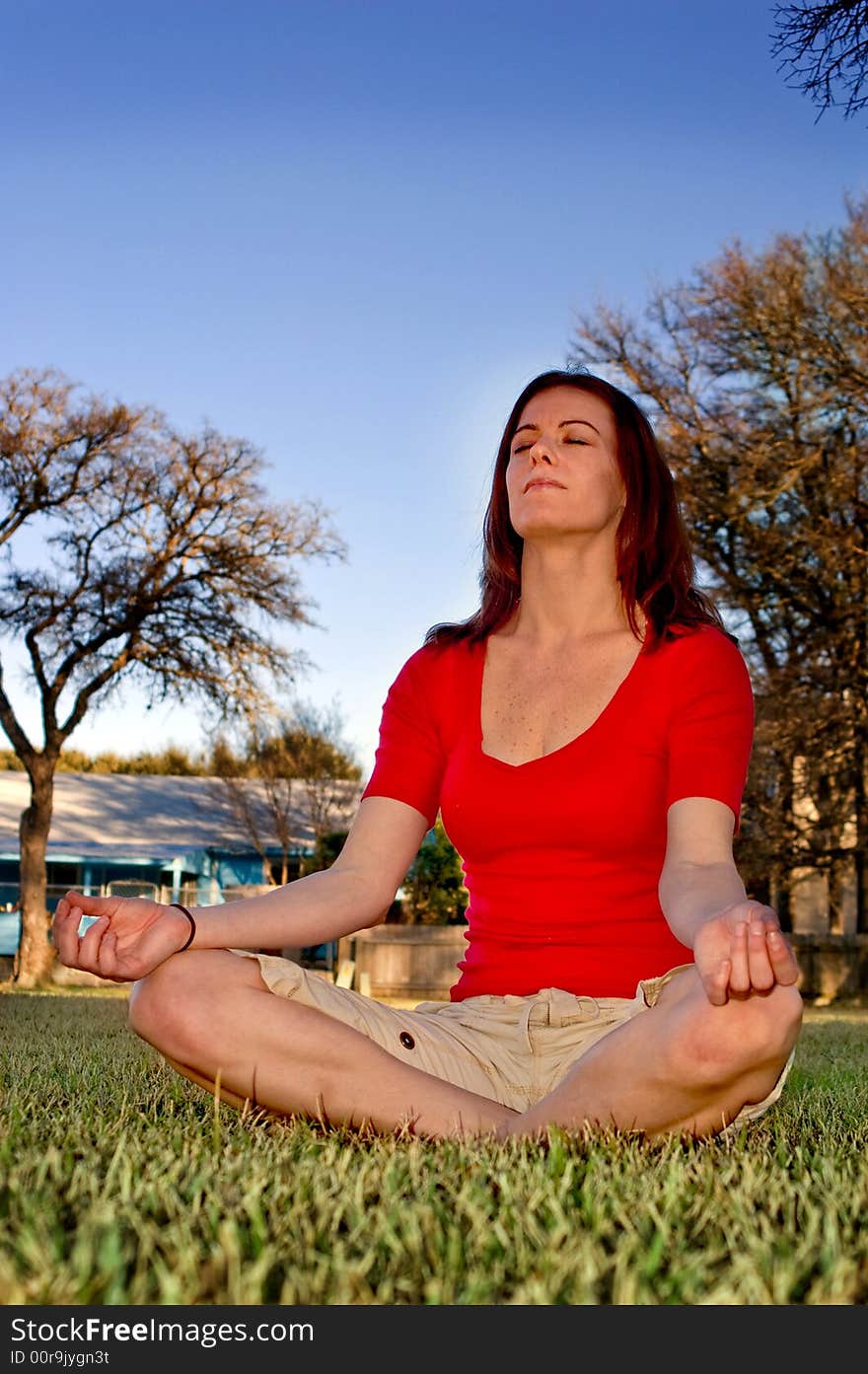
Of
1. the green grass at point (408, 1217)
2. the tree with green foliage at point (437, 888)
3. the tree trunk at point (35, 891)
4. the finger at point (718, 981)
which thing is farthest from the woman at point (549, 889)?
the tree with green foliage at point (437, 888)

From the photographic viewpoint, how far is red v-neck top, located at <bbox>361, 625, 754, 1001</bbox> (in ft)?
8.77

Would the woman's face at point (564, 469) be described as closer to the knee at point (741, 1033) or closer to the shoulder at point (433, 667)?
the shoulder at point (433, 667)

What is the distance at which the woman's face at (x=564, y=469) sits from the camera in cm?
302

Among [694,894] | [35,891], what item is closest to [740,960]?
[694,894]

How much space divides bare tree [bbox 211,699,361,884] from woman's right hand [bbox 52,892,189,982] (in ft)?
90.1

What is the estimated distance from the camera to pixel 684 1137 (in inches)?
89.7

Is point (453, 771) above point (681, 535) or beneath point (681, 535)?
beneath

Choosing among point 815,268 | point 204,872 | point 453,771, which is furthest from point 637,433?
point 204,872

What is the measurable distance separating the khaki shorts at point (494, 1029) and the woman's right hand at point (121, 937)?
0.47 feet

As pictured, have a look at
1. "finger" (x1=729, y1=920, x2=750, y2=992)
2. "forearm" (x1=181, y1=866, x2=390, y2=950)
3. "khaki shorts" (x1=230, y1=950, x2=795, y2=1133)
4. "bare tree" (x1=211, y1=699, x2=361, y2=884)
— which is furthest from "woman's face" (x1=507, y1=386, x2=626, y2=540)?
"bare tree" (x1=211, y1=699, x2=361, y2=884)

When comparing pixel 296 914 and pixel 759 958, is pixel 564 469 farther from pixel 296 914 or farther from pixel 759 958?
pixel 759 958

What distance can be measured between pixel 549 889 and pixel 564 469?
3.18 feet
